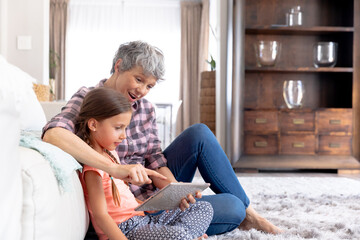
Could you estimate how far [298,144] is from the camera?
13.4 feet

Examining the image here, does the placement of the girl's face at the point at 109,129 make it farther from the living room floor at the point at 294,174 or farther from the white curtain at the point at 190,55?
the white curtain at the point at 190,55

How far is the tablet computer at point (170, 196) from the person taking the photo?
1221 mm

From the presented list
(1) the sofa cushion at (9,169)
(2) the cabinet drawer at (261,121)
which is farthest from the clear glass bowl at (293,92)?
(1) the sofa cushion at (9,169)

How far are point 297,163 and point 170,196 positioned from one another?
2902mm

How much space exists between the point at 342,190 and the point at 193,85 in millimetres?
5611

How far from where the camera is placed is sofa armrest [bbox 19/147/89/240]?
32.6 inches

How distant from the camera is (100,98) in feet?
4.20

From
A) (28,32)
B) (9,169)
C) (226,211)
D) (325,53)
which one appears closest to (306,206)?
(226,211)

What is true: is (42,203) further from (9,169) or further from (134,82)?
(134,82)

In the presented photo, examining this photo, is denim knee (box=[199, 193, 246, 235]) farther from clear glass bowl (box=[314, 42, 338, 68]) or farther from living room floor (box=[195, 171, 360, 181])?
clear glass bowl (box=[314, 42, 338, 68])

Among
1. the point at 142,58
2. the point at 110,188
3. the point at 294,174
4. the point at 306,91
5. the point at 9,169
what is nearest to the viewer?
the point at 9,169

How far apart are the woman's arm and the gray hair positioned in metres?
0.39

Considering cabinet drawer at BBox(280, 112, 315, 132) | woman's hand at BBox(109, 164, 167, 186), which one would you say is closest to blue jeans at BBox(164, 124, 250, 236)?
woman's hand at BBox(109, 164, 167, 186)

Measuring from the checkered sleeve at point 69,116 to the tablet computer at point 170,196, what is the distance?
29 centimetres
